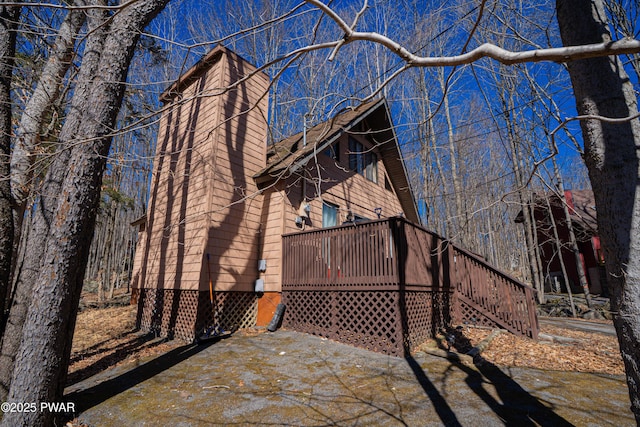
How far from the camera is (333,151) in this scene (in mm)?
11180

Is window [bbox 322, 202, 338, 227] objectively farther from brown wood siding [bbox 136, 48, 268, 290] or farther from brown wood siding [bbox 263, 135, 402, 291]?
brown wood siding [bbox 136, 48, 268, 290]

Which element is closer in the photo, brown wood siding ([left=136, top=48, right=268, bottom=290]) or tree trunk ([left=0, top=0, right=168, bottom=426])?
tree trunk ([left=0, top=0, right=168, bottom=426])

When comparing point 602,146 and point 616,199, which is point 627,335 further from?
point 602,146

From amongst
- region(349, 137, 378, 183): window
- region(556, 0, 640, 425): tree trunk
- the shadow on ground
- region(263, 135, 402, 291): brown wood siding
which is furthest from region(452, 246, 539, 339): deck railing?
region(556, 0, 640, 425): tree trunk

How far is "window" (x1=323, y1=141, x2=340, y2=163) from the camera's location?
424 inches

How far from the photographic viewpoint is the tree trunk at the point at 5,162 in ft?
15.4

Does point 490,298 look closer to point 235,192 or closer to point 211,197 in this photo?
point 235,192

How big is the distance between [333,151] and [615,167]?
30.6 ft

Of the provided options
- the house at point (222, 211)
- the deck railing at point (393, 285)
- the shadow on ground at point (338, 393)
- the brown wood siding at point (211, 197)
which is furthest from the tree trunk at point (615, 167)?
the brown wood siding at point (211, 197)

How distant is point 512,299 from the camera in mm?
7723

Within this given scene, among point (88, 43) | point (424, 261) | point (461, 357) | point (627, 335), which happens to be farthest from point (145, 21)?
point (461, 357)

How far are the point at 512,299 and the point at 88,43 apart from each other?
388 inches

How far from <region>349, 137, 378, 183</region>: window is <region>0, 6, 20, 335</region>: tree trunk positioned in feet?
29.9

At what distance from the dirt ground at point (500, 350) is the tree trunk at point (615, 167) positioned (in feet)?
13.7
